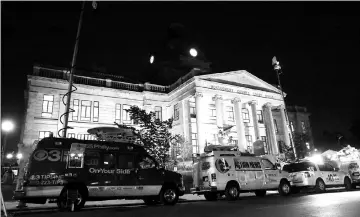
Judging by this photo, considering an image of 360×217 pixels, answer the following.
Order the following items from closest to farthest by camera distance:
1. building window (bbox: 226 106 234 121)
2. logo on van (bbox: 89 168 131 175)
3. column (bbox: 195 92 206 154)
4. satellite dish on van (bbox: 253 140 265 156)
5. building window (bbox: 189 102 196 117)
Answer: logo on van (bbox: 89 168 131 175)
column (bbox: 195 92 206 154)
satellite dish on van (bbox: 253 140 265 156)
building window (bbox: 189 102 196 117)
building window (bbox: 226 106 234 121)

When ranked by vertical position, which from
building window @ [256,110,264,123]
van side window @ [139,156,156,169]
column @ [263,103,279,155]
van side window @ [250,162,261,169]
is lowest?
van side window @ [250,162,261,169]

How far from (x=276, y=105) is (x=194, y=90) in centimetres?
1232

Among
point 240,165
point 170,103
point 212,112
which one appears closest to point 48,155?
point 240,165

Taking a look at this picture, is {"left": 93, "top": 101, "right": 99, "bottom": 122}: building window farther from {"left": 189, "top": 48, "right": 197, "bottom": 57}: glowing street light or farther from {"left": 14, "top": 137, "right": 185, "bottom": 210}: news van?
{"left": 189, "top": 48, "right": 197, "bottom": 57}: glowing street light

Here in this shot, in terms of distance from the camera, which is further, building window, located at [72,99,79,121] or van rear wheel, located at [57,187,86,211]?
building window, located at [72,99,79,121]

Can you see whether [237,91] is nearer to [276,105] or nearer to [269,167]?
[276,105]

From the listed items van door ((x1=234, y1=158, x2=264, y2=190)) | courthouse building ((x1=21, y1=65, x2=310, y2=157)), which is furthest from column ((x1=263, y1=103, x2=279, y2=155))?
van door ((x1=234, y1=158, x2=264, y2=190))

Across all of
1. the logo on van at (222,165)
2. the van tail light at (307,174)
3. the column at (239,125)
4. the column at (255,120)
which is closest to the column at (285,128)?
the column at (255,120)

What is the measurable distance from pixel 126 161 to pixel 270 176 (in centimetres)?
788

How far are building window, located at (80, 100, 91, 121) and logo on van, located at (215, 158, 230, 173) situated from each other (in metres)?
17.7

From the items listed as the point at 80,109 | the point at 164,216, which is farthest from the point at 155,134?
the point at 164,216

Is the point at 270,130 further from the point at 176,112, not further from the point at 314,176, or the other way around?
the point at 314,176

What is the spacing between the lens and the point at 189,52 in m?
41.5

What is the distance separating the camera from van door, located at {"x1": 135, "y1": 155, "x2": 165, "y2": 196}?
1079 centimetres
